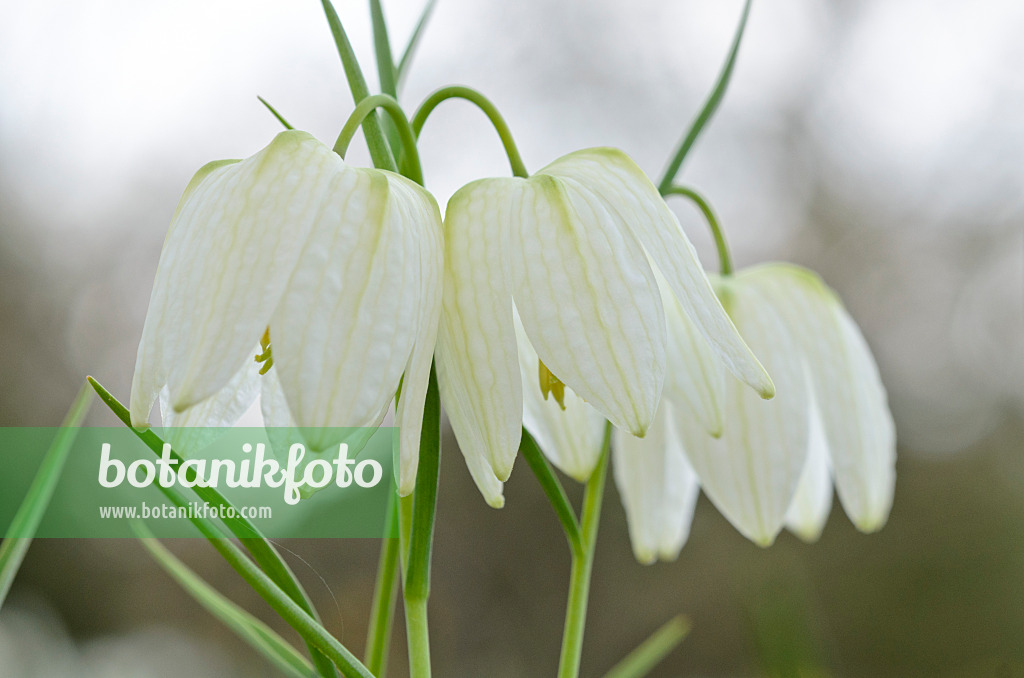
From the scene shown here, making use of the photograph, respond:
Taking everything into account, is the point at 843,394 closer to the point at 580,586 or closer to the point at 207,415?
the point at 580,586

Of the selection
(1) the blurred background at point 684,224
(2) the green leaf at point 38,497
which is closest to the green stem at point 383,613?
(2) the green leaf at point 38,497

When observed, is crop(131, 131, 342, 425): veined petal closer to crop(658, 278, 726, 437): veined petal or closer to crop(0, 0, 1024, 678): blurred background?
crop(658, 278, 726, 437): veined petal

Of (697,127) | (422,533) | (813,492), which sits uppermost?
(697,127)

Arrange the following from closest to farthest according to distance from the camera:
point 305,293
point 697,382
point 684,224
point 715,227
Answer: point 305,293, point 697,382, point 715,227, point 684,224

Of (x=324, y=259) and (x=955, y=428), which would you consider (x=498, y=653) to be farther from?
(x=324, y=259)

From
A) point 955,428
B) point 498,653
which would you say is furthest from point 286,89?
point 955,428

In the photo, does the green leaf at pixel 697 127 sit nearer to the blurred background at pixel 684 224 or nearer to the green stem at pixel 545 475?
the green stem at pixel 545 475

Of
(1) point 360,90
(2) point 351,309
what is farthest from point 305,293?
(1) point 360,90
